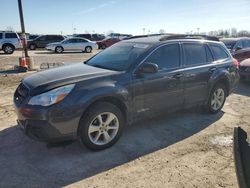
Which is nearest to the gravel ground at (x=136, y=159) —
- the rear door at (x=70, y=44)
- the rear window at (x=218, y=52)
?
the rear window at (x=218, y=52)

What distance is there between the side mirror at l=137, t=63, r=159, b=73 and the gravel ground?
118 centimetres

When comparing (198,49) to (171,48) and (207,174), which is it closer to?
(171,48)

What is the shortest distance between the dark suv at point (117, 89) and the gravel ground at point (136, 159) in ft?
1.20

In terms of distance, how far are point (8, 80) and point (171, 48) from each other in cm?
677

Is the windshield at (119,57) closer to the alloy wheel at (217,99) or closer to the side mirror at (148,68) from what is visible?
the side mirror at (148,68)

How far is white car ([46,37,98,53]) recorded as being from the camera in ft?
83.6

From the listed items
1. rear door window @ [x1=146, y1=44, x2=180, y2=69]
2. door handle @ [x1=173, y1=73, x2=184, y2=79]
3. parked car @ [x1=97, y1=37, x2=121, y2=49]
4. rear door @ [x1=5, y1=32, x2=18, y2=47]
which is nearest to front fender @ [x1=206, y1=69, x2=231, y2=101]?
door handle @ [x1=173, y1=73, x2=184, y2=79]

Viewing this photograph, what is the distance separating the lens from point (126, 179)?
3508mm

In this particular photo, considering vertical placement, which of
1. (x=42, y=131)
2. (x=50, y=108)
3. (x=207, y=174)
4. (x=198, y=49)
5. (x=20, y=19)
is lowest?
(x=207, y=174)

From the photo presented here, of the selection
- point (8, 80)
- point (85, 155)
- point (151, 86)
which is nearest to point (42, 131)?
point (85, 155)

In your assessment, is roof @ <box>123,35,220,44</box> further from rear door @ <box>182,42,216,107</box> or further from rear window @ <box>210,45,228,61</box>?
rear window @ <box>210,45,228,61</box>

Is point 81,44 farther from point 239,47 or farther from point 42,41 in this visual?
point 239,47

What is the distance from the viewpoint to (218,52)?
6.10 m

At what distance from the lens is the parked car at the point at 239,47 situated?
11320 millimetres
